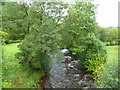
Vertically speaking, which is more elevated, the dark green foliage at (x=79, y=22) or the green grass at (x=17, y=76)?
the dark green foliage at (x=79, y=22)

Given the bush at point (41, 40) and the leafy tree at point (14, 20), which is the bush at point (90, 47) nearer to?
the bush at point (41, 40)

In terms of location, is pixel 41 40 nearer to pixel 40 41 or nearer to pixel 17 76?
pixel 40 41

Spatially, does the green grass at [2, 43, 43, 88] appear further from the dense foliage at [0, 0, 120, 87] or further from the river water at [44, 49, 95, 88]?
the river water at [44, 49, 95, 88]

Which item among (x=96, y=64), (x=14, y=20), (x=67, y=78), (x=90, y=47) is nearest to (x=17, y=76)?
(x=67, y=78)

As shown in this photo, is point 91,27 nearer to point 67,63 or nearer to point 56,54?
point 56,54

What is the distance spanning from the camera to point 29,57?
554 centimetres

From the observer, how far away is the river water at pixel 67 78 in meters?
5.41

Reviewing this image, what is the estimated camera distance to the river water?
541 cm

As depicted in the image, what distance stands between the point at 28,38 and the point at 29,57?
800mm

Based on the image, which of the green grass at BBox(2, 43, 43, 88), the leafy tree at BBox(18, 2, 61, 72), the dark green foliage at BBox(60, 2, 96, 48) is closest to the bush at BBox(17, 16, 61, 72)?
the leafy tree at BBox(18, 2, 61, 72)

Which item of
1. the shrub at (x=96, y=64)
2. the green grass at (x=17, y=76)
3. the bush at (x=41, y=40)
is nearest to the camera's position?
the shrub at (x=96, y=64)

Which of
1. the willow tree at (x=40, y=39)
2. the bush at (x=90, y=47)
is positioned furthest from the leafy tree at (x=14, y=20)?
the bush at (x=90, y=47)

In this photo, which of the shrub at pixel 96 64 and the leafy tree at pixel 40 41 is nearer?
the shrub at pixel 96 64

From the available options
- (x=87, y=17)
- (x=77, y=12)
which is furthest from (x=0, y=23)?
(x=87, y=17)
